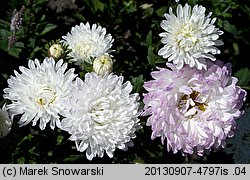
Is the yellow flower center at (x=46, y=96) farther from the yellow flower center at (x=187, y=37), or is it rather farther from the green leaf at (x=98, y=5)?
the green leaf at (x=98, y=5)

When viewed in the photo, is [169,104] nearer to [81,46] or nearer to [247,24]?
[81,46]

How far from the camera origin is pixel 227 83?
206 cm

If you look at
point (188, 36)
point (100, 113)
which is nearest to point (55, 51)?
point (100, 113)

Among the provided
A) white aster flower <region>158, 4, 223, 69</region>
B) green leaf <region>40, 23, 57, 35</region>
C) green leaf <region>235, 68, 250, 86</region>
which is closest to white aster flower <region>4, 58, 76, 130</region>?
white aster flower <region>158, 4, 223, 69</region>

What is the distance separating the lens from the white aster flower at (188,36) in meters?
2.07

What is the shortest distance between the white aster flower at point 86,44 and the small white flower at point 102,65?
0.63 ft

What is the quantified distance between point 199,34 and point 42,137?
0.88 metres

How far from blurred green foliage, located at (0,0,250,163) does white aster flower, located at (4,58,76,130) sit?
176mm

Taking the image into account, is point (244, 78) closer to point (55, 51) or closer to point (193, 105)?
point (193, 105)

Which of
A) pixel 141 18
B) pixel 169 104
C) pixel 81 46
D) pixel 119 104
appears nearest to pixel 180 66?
pixel 169 104

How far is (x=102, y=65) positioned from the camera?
78.5 inches

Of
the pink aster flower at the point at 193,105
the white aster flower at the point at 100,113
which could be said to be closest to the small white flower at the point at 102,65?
the white aster flower at the point at 100,113

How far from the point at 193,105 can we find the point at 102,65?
15.8 inches

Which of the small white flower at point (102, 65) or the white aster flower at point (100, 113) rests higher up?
the small white flower at point (102, 65)
